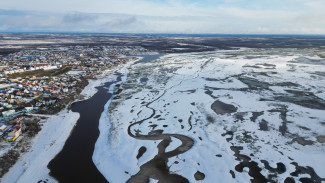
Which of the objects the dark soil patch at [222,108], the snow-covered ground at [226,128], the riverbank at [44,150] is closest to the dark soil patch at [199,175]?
the snow-covered ground at [226,128]

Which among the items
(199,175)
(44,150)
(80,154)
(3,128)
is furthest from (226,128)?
(3,128)

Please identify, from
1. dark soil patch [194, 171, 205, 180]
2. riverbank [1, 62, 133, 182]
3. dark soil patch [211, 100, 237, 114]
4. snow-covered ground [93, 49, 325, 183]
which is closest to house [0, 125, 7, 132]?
riverbank [1, 62, 133, 182]

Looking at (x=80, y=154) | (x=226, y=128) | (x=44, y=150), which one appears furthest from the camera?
(x=226, y=128)

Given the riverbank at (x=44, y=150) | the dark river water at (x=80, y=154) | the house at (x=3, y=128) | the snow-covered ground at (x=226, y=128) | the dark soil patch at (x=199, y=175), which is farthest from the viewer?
the house at (x=3, y=128)

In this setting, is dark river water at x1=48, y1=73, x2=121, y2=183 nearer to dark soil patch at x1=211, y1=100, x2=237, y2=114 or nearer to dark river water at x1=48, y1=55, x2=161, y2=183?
dark river water at x1=48, y1=55, x2=161, y2=183

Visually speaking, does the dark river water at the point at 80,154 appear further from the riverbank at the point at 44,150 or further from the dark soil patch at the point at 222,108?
the dark soil patch at the point at 222,108

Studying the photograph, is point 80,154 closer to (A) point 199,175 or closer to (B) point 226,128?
(A) point 199,175
